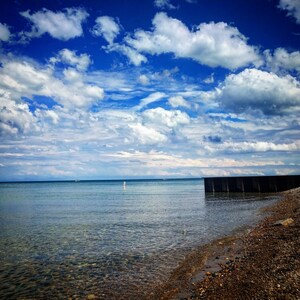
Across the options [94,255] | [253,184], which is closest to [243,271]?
[94,255]

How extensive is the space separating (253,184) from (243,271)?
184 ft

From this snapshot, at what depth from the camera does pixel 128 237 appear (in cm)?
1820

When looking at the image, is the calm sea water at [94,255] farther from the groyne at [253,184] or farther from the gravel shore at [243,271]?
the groyne at [253,184]

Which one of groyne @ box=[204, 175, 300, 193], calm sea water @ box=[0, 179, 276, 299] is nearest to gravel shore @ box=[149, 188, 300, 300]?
calm sea water @ box=[0, 179, 276, 299]

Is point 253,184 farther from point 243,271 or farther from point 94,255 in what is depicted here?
point 243,271

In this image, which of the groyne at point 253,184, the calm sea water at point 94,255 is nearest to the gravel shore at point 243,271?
the calm sea water at point 94,255

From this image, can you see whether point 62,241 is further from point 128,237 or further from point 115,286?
point 115,286

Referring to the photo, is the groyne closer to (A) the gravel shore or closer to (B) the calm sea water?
(B) the calm sea water

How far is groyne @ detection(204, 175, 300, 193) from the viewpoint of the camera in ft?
190

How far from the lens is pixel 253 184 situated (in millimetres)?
61688

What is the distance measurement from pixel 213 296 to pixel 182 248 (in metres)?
7.44

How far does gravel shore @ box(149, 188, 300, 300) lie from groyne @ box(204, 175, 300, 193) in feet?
159

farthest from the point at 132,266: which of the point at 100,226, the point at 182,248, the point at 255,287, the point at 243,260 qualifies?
the point at 100,226

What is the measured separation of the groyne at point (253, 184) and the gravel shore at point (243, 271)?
4849cm
